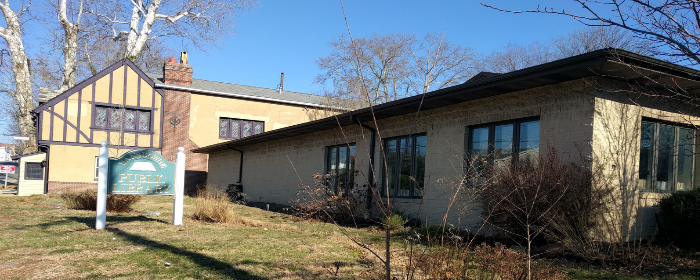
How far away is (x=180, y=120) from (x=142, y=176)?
17297 mm

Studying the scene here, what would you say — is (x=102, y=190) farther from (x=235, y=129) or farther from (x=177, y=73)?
(x=235, y=129)

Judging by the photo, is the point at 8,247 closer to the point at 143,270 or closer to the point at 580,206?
the point at 143,270

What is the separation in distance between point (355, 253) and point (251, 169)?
14.7m

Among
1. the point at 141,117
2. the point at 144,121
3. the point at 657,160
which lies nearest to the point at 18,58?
the point at 141,117

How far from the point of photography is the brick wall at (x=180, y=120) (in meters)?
27.0

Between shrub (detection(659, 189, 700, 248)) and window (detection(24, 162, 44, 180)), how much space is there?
27.1 m

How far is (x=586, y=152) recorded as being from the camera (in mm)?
8047

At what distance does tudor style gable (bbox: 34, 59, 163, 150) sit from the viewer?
2500 centimetres

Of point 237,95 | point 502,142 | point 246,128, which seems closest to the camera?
point 502,142

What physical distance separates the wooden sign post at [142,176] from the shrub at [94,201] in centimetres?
266

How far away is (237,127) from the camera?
2866cm

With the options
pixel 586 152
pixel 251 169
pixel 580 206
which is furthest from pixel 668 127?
pixel 251 169

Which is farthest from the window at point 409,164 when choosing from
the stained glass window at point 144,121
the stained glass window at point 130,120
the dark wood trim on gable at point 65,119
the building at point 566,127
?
the dark wood trim on gable at point 65,119

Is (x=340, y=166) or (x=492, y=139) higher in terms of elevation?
(x=492, y=139)
